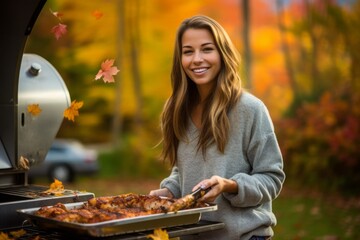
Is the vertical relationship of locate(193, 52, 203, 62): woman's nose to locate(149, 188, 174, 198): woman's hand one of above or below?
above

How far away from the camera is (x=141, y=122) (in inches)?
971

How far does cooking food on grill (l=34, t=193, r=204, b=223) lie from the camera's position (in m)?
2.40

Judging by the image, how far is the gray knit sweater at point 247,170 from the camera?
9.35 feet

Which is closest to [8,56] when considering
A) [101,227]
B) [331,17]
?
[101,227]

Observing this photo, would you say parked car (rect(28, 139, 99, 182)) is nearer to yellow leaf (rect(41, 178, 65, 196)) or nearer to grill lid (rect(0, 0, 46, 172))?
grill lid (rect(0, 0, 46, 172))

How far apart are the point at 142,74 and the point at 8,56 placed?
22.2 m

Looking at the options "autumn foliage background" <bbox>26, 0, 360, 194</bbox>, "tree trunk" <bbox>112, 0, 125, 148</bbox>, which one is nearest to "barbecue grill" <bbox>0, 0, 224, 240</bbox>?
"autumn foliage background" <bbox>26, 0, 360, 194</bbox>

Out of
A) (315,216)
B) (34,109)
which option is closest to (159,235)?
(34,109)

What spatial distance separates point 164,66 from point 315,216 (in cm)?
1455

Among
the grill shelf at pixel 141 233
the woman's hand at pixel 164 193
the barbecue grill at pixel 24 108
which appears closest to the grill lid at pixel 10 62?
the barbecue grill at pixel 24 108

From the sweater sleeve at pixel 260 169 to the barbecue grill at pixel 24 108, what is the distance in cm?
18

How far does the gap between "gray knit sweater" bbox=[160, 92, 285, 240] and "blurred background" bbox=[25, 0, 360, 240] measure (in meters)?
11.1

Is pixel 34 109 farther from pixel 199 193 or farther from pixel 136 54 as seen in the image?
pixel 136 54

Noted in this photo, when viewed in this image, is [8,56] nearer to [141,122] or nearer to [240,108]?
[240,108]
